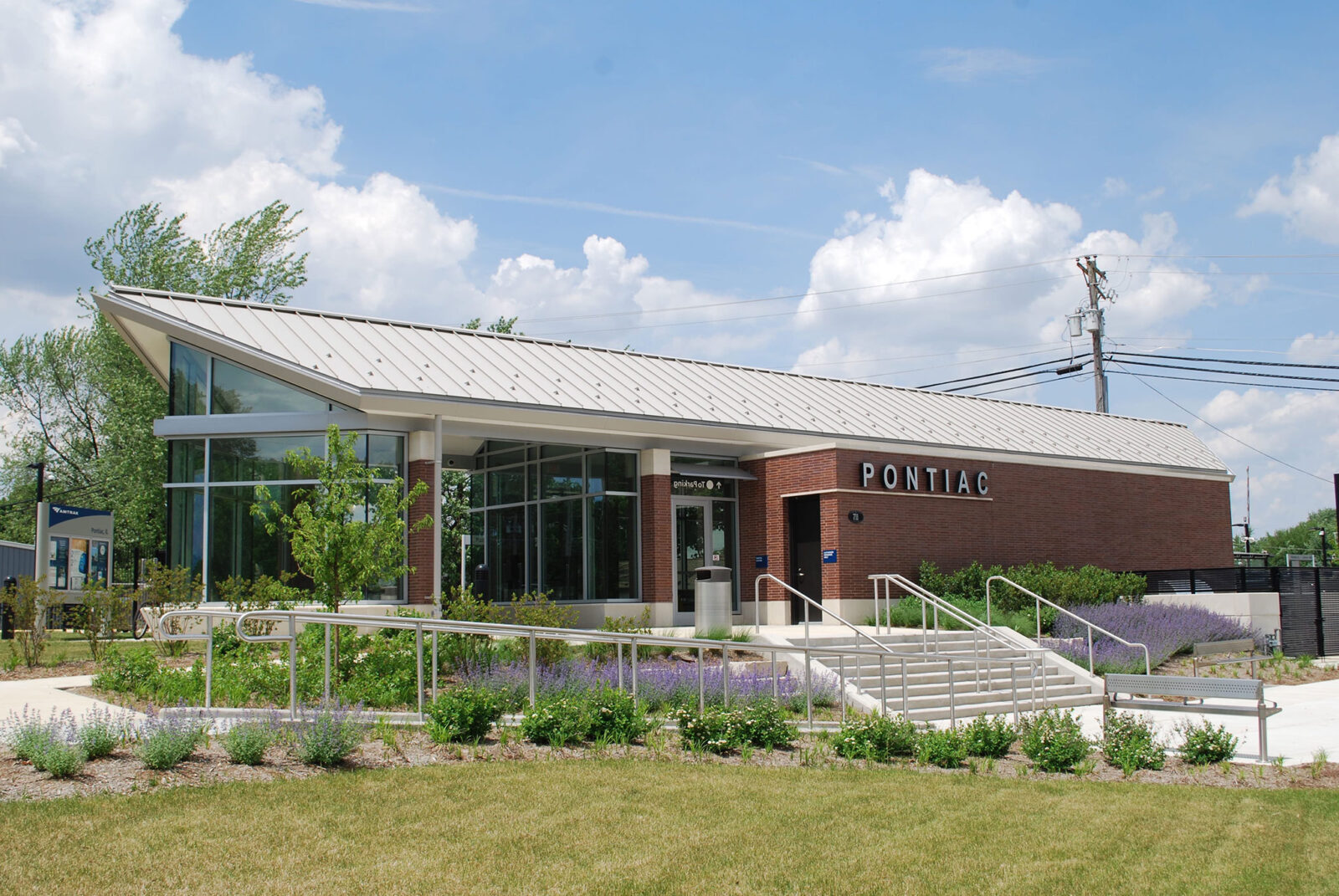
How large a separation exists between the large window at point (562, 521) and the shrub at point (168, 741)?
13.5 m

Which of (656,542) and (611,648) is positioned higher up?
(656,542)

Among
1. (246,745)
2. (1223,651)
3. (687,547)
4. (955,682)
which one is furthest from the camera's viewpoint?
(687,547)

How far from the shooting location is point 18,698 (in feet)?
40.5

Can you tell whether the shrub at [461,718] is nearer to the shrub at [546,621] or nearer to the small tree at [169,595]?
the shrub at [546,621]

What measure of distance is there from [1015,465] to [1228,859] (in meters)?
20.1

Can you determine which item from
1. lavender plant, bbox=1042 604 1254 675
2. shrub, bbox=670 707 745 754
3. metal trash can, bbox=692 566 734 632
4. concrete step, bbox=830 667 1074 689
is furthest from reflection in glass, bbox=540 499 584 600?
shrub, bbox=670 707 745 754

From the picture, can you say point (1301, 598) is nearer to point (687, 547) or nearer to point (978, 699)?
point (978, 699)

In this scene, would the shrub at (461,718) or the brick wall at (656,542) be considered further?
the brick wall at (656,542)

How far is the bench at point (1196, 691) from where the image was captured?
37.3 feet

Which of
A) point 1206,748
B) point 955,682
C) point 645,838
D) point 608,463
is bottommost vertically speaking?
point 955,682

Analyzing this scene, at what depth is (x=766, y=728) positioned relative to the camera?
34.6 feet

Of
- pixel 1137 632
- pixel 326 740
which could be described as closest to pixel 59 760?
pixel 326 740

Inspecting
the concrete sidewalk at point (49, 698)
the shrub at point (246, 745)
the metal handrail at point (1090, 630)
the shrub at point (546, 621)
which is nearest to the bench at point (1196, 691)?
the metal handrail at point (1090, 630)

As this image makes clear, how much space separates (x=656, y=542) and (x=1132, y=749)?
41.5 ft
